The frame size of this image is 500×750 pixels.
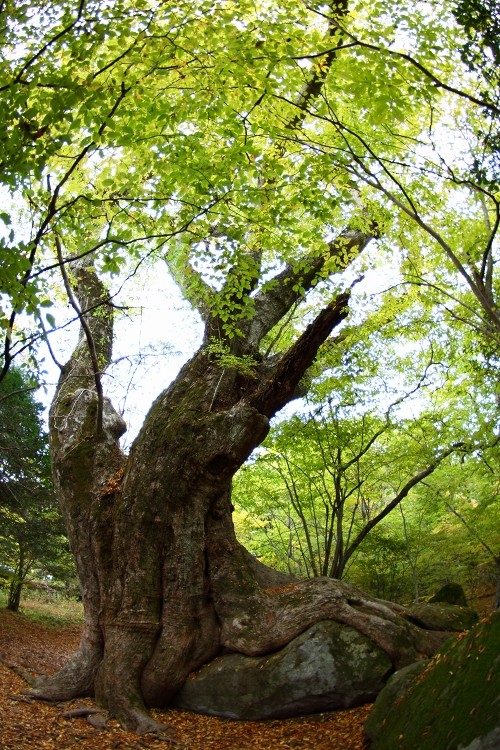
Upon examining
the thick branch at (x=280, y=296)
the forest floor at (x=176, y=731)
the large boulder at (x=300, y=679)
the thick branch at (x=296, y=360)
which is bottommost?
the forest floor at (x=176, y=731)

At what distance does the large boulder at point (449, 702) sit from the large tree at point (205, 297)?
151 centimetres

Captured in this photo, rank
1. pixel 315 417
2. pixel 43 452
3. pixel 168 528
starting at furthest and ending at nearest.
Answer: pixel 43 452 → pixel 315 417 → pixel 168 528

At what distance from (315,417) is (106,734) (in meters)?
5.62

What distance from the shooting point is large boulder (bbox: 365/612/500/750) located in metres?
2.78

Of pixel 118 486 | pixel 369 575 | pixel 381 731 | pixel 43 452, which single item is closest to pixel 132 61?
pixel 118 486

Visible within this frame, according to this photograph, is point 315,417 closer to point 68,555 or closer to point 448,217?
point 448,217

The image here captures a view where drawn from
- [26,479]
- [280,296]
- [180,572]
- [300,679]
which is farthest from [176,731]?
[26,479]

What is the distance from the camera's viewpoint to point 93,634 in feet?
21.7

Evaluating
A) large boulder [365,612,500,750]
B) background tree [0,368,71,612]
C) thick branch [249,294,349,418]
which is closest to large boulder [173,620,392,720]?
large boulder [365,612,500,750]

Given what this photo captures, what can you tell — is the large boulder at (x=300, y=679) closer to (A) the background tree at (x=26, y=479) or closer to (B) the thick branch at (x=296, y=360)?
(B) the thick branch at (x=296, y=360)

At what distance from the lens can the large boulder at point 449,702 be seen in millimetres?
2775

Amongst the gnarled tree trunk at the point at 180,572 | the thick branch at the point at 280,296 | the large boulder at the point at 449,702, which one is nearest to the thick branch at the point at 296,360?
the gnarled tree trunk at the point at 180,572

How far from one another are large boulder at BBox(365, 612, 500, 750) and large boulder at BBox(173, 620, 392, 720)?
1131mm

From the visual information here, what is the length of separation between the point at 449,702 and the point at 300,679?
2855 millimetres
